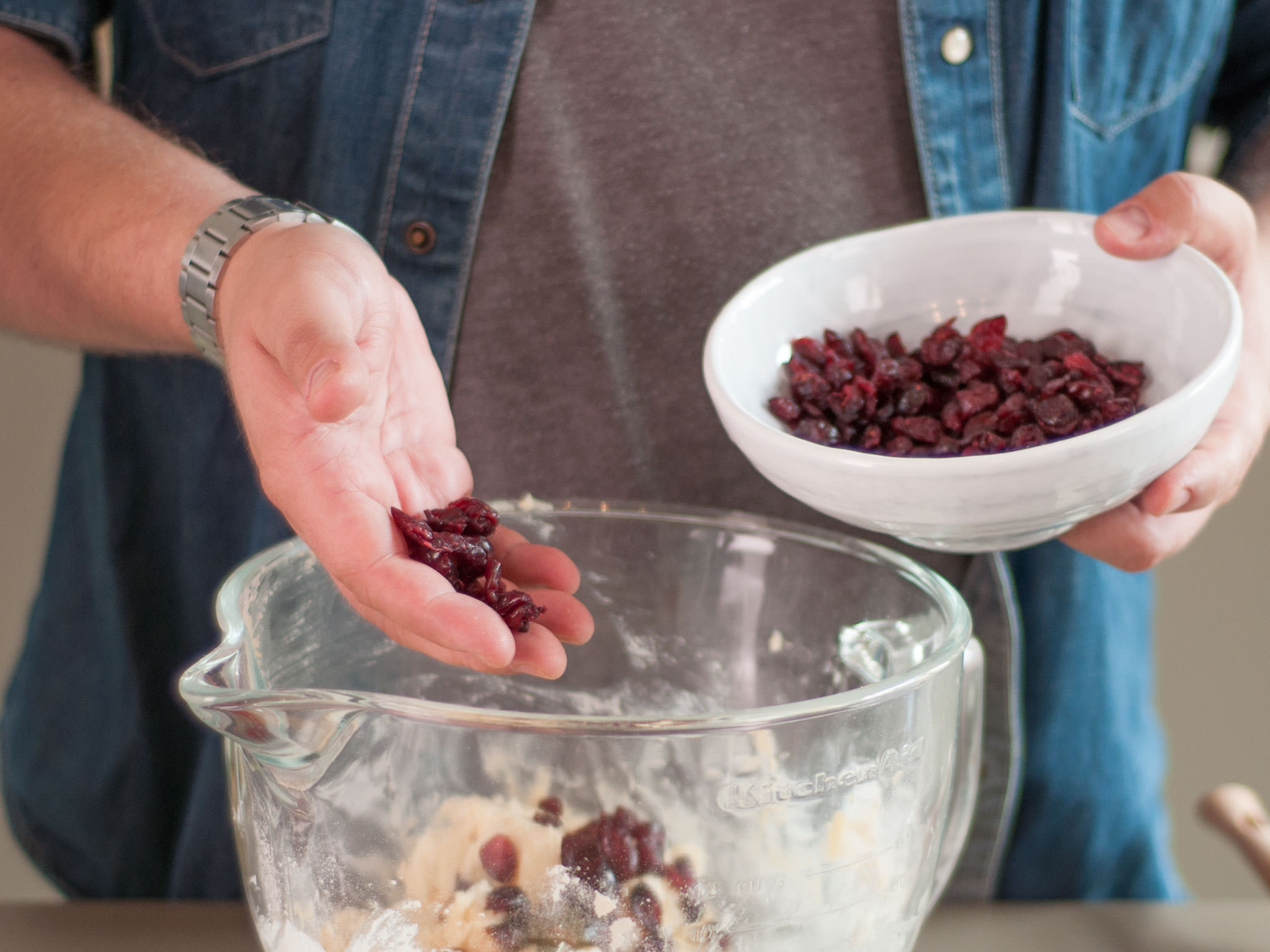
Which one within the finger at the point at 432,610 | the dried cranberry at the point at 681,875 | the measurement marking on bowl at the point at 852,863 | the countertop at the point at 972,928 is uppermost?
the finger at the point at 432,610

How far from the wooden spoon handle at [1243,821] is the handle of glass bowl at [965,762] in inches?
13.3

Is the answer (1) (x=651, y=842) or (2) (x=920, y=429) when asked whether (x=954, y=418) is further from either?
(1) (x=651, y=842)

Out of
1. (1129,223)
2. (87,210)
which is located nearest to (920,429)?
(1129,223)

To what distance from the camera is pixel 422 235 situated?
101 cm

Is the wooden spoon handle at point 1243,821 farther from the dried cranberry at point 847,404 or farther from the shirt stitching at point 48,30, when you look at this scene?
the shirt stitching at point 48,30

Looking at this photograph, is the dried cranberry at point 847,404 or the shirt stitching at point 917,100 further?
the shirt stitching at point 917,100

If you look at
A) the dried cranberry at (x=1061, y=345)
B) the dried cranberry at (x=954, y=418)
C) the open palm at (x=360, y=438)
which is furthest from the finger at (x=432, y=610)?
the dried cranberry at (x=1061, y=345)

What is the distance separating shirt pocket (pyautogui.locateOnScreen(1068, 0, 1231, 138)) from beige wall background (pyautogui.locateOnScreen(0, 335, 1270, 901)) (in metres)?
1.32

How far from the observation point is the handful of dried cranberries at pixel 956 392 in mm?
811

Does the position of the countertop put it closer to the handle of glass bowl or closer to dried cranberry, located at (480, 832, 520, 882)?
the handle of glass bowl

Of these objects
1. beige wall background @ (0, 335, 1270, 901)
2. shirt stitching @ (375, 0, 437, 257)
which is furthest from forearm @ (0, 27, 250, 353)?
beige wall background @ (0, 335, 1270, 901)

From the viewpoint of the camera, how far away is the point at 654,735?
53cm

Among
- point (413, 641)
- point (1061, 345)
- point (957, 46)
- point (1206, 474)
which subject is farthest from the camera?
point (957, 46)

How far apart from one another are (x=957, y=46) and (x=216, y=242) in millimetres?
671
